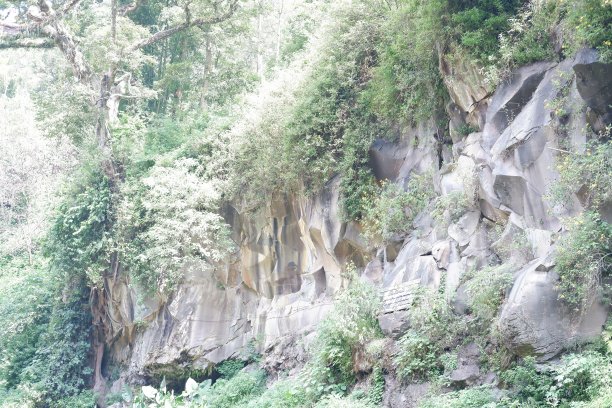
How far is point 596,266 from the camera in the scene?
714 centimetres

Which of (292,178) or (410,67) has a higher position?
(410,67)

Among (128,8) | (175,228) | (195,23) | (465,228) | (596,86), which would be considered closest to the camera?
(596,86)

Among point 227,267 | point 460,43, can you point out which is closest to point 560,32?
point 460,43

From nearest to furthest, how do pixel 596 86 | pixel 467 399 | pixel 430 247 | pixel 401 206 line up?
1. pixel 467 399
2. pixel 596 86
3. pixel 430 247
4. pixel 401 206

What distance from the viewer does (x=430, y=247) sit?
9898 mm

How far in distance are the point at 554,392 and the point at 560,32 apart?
16.0ft

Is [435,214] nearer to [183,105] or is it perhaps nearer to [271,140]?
[271,140]

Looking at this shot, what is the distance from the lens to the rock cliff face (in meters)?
7.94

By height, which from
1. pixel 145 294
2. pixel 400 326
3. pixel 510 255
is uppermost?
pixel 510 255

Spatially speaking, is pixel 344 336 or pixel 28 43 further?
pixel 28 43

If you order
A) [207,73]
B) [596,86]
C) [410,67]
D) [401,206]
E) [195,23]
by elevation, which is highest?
[195,23]

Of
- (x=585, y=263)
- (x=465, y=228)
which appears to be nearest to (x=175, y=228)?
(x=465, y=228)

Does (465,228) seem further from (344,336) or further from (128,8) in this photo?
(128,8)

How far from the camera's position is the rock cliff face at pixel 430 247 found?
794 centimetres
